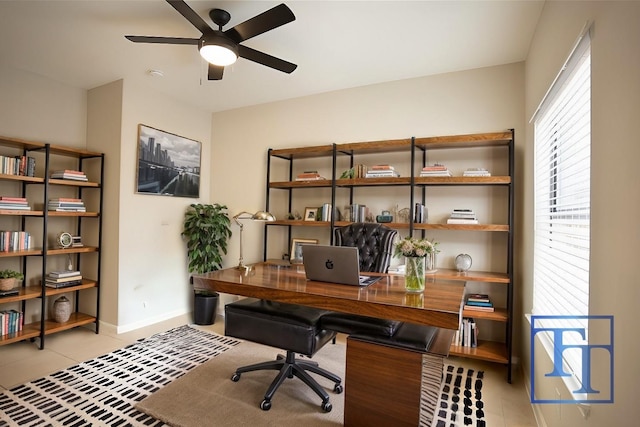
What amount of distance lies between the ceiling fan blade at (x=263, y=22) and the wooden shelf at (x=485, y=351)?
2764 millimetres

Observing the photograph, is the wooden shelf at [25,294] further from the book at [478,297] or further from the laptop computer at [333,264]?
the book at [478,297]

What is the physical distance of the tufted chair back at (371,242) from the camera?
2.70 metres

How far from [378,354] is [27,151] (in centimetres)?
384

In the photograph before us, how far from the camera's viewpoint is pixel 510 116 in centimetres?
298

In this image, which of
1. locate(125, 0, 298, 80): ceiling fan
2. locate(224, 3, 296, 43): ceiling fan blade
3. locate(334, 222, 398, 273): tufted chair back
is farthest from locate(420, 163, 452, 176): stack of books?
locate(224, 3, 296, 43): ceiling fan blade

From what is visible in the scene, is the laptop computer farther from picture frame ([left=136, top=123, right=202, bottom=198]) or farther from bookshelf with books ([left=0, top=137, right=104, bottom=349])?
bookshelf with books ([left=0, top=137, right=104, bottom=349])

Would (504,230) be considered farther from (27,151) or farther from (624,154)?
(27,151)

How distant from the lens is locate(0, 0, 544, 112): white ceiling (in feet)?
7.54

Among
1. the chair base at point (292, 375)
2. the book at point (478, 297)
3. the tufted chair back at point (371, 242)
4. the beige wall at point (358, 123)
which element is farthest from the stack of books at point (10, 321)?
the book at point (478, 297)

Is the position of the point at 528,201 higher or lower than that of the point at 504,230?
higher

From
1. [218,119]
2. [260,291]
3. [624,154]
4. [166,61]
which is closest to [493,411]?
[260,291]

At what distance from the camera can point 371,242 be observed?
2.78 m

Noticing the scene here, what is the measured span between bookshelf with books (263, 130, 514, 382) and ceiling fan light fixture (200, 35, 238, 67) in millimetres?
1365

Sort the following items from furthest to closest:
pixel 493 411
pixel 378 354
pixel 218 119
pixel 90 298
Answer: pixel 218 119
pixel 90 298
pixel 493 411
pixel 378 354
